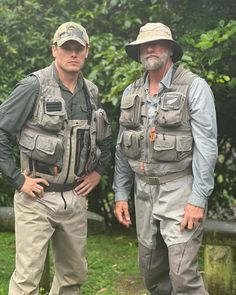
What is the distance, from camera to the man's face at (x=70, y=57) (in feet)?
13.7

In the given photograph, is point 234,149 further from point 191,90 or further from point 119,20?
point 191,90

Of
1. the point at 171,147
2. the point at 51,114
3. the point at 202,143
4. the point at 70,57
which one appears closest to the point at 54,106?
the point at 51,114

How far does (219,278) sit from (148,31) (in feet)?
7.25

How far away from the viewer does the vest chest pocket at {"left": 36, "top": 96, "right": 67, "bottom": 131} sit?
13.3 feet

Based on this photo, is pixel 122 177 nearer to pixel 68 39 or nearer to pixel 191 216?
pixel 191 216

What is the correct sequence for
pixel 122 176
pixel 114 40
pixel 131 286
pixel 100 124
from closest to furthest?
pixel 100 124, pixel 122 176, pixel 131 286, pixel 114 40

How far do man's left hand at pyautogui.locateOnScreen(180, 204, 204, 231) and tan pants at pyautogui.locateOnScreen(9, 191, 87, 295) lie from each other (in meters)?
0.76

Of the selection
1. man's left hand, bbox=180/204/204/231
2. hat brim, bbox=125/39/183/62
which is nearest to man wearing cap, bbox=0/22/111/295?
hat brim, bbox=125/39/183/62

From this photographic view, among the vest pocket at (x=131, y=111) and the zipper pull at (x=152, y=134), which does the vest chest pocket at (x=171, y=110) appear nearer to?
the zipper pull at (x=152, y=134)

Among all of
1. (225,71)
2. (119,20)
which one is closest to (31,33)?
(119,20)

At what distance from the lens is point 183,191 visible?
4.06m

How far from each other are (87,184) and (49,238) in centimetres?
45

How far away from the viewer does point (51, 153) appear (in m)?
4.05

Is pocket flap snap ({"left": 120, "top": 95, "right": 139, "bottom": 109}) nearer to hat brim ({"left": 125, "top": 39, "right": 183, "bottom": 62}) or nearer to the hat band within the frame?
hat brim ({"left": 125, "top": 39, "right": 183, "bottom": 62})
